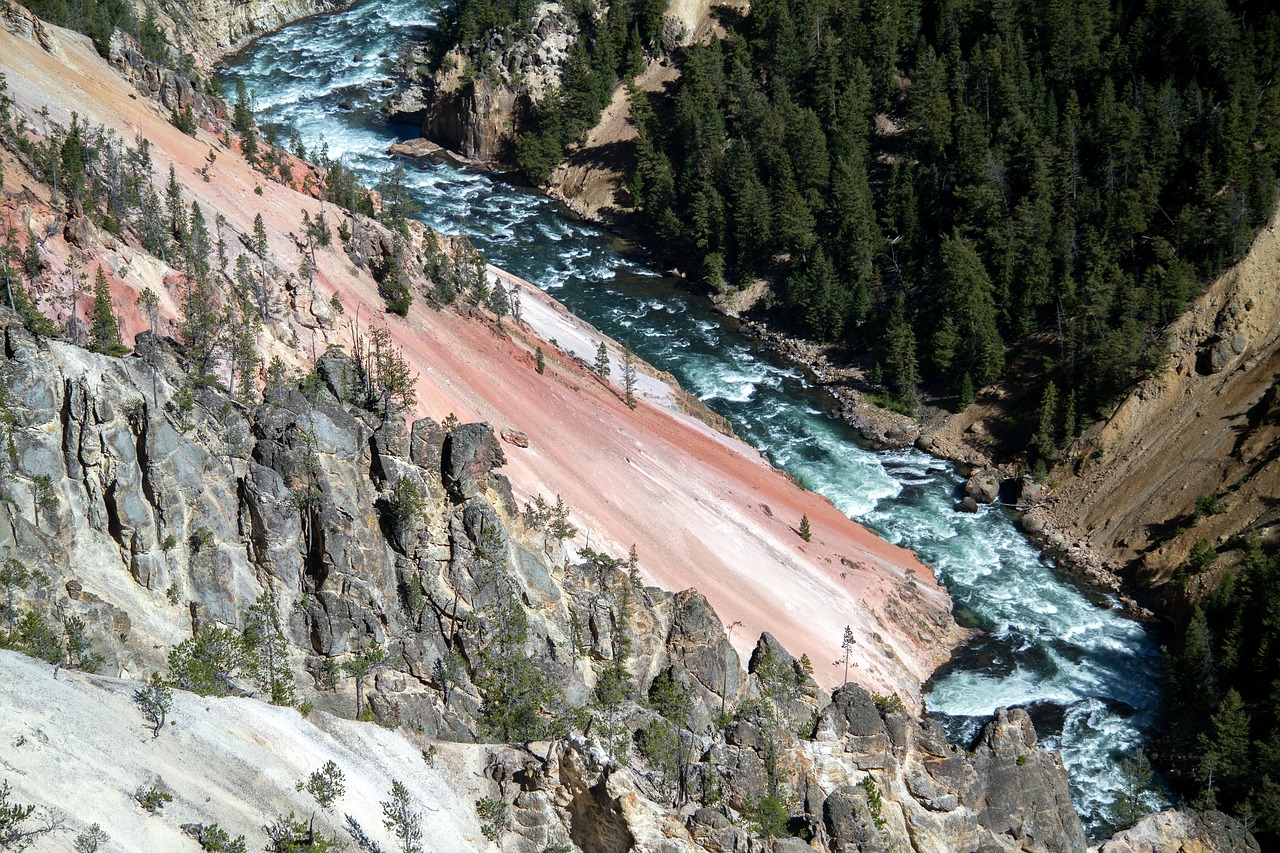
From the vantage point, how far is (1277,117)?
318 feet

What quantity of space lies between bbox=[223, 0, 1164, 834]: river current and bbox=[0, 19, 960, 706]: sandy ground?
3738mm

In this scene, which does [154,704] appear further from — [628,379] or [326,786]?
[628,379]

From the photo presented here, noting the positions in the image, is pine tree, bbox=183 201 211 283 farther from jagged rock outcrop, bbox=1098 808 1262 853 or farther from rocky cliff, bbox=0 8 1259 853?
jagged rock outcrop, bbox=1098 808 1262 853

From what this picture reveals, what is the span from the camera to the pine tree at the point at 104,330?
51.9 meters

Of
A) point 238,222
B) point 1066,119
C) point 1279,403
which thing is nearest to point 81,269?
point 238,222

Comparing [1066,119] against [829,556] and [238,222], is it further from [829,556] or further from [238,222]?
[238,222]

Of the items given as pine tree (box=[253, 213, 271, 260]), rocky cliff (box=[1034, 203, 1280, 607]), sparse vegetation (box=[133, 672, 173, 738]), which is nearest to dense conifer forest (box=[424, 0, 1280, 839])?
rocky cliff (box=[1034, 203, 1280, 607])

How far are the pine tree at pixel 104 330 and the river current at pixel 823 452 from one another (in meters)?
45.6

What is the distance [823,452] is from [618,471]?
23.8 meters

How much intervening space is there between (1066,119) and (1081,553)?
42091mm

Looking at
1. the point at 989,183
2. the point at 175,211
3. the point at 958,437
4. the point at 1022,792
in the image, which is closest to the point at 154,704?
the point at 175,211

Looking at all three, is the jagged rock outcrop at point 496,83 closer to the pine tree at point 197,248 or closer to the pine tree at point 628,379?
the pine tree at point 628,379

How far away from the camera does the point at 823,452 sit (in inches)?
3725

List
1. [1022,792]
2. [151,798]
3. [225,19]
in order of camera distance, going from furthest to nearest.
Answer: [225,19]
[1022,792]
[151,798]
